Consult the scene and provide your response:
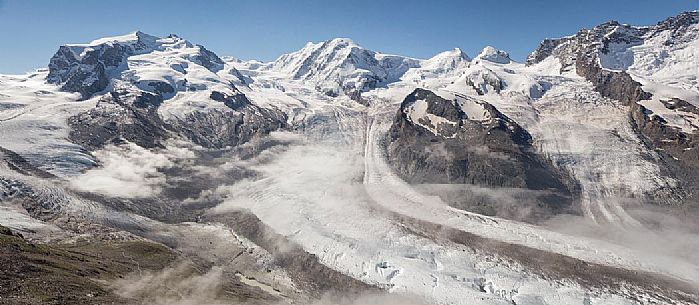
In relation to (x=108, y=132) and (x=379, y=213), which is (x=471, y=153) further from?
(x=108, y=132)

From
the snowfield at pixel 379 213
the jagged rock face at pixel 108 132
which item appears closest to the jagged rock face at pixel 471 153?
the snowfield at pixel 379 213

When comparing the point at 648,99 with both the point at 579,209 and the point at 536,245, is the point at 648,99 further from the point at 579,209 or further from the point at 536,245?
the point at 536,245

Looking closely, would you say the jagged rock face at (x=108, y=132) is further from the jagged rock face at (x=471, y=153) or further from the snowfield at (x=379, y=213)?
the jagged rock face at (x=471, y=153)

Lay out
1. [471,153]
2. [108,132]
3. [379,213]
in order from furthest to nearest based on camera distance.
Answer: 1. [108,132]
2. [471,153]
3. [379,213]

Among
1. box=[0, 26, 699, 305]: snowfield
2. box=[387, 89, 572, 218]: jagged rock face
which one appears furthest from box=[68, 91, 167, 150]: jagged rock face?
box=[387, 89, 572, 218]: jagged rock face

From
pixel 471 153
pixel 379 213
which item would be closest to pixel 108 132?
pixel 379 213

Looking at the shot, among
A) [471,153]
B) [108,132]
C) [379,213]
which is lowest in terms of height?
[379,213]

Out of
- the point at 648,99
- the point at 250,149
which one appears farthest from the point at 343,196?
the point at 648,99

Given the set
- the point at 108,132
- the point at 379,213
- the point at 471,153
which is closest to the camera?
the point at 379,213

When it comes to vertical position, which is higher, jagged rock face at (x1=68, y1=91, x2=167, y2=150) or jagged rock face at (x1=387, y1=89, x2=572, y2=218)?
jagged rock face at (x1=387, y1=89, x2=572, y2=218)

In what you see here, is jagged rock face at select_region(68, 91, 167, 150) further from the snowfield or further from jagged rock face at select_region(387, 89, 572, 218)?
jagged rock face at select_region(387, 89, 572, 218)
